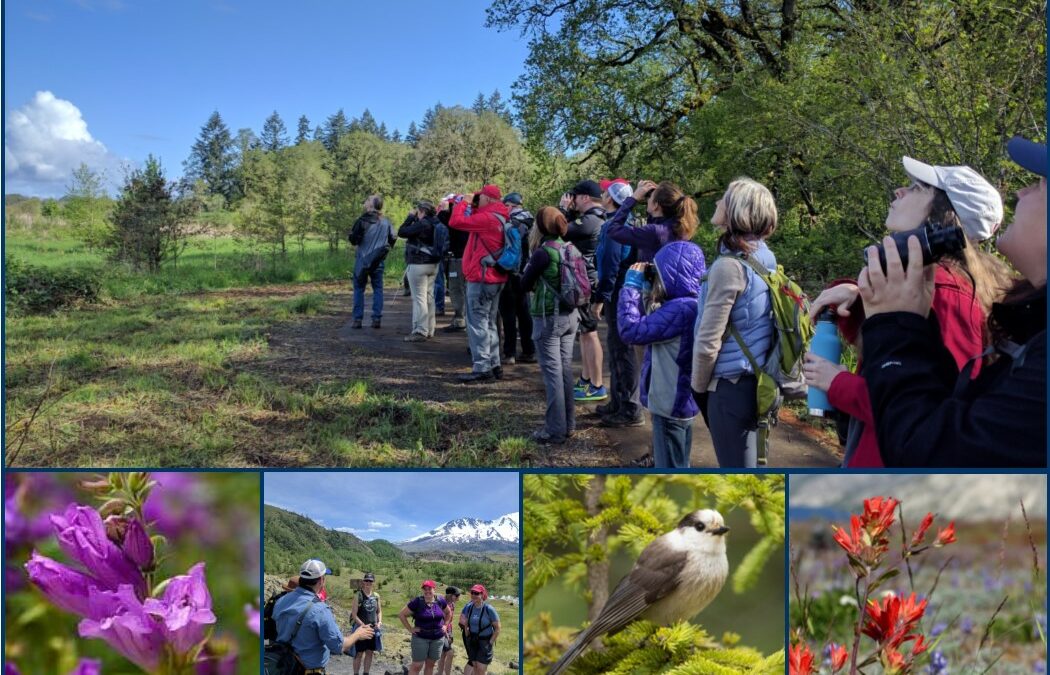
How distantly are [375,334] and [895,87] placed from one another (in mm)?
6486

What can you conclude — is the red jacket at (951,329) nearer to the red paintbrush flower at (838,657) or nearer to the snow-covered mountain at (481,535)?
the red paintbrush flower at (838,657)

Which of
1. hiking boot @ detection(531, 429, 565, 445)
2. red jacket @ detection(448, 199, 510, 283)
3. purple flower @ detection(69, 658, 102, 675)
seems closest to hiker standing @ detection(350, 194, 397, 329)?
red jacket @ detection(448, 199, 510, 283)

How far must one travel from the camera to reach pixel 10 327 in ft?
37.9

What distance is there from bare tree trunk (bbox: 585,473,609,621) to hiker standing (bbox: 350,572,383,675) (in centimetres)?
61

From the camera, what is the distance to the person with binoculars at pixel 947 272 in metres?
2.11

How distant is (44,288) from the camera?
12.4 m

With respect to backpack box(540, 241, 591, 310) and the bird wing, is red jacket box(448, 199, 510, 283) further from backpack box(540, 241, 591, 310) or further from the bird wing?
the bird wing

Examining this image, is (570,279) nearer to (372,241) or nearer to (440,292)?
(372,241)

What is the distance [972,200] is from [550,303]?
3555 mm

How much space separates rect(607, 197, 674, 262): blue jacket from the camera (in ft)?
15.4

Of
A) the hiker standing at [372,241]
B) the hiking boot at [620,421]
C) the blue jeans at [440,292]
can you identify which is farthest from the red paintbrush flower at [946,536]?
the blue jeans at [440,292]

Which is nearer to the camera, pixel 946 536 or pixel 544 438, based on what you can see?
pixel 946 536

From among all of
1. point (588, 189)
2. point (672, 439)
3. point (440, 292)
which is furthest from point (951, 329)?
point (440, 292)

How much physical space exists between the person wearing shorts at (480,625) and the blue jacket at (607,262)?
3.67 metres
